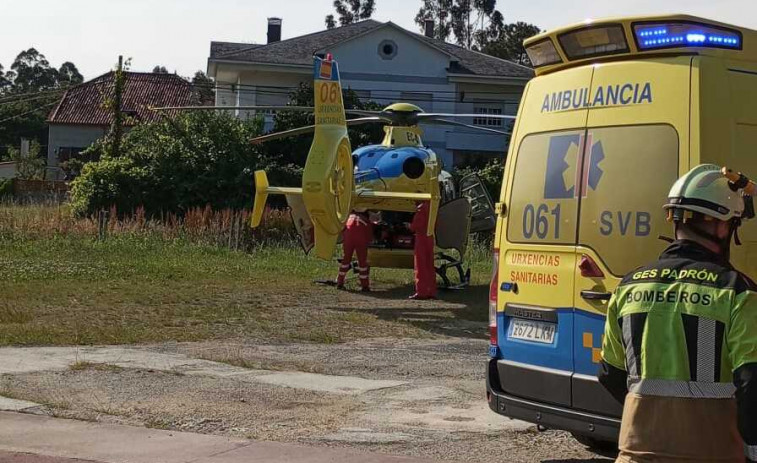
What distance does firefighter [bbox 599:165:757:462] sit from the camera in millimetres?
3689

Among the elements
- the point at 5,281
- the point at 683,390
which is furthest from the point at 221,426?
the point at 5,281

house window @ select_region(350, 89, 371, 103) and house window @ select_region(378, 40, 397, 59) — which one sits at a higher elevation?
house window @ select_region(378, 40, 397, 59)

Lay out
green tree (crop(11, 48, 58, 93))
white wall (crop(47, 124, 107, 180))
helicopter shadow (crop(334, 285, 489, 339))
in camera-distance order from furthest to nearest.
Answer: green tree (crop(11, 48, 58, 93)), white wall (crop(47, 124, 107, 180)), helicopter shadow (crop(334, 285, 489, 339))

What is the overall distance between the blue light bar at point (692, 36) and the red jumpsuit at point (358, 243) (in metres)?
14.4

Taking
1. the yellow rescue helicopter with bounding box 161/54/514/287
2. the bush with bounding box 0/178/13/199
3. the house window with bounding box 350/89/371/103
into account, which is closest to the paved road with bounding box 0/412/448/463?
the yellow rescue helicopter with bounding box 161/54/514/287

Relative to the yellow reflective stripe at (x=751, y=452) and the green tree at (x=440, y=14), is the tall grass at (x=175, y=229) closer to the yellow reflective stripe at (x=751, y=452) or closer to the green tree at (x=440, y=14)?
the yellow reflective stripe at (x=751, y=452)

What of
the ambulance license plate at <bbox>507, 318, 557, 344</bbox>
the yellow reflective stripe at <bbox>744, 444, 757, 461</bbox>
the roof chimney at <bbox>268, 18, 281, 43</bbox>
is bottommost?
the yellow reflective stripe at <bbox>744, 444, 757, 461</bbox>

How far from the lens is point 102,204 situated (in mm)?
35688

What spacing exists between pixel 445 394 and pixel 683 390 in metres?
5.94

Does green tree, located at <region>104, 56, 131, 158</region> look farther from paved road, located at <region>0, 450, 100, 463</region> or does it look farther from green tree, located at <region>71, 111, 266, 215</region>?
paved road, located at <region>0, 450, 100, 463</region>

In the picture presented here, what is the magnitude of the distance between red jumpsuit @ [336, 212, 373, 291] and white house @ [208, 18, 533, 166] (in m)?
23.2

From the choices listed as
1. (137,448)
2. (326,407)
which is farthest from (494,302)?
(137,448)

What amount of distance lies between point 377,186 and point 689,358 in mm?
15993

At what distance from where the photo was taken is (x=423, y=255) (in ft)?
63.1
